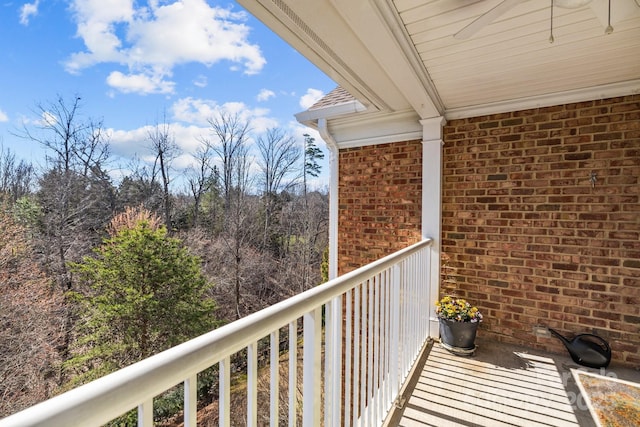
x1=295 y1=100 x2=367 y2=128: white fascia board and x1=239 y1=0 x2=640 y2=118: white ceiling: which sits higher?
x1=295 y1=100 x2=367 y2=128: white fascia board

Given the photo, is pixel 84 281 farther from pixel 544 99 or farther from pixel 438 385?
pixel 544 99

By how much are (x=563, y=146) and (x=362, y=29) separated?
87.0 inches

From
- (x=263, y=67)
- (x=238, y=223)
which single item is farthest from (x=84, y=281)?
(x=263, y=67)

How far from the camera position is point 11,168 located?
28.6ft

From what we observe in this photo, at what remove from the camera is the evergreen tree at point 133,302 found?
8.18 metres

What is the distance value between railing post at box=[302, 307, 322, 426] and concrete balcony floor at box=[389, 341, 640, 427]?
1047 mm

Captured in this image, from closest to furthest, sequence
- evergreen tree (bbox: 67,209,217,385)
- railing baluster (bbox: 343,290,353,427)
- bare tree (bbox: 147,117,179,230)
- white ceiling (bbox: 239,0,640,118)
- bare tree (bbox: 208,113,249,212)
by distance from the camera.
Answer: railing baluster (bbox: 343,290,353,427), white ceiling (bbox: 239,0,640,118), evergreen tree (bbox: 67,209,217,385), bare tree (bbox: 147,117,179,230), bare tree (bbox: 208,113,249,212)

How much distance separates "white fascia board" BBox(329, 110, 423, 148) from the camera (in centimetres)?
328

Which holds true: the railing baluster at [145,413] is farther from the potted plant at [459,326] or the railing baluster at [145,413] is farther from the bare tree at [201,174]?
the bare tree at [201,174]

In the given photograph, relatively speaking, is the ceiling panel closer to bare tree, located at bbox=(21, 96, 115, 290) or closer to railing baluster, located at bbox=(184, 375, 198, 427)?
railing baluster, located at bbox=(184, 375, 198, 427)

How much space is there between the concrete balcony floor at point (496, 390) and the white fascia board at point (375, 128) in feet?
7.18

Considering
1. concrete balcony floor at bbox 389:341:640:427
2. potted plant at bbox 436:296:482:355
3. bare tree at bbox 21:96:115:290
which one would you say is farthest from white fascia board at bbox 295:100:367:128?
bare tree at bbox 21:96:115:290

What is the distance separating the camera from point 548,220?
2752 mm

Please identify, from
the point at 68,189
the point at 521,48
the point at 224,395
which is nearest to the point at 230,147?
the point at 68,189
